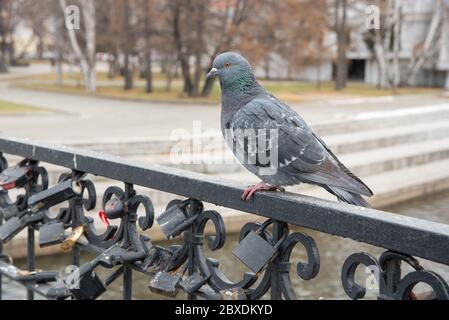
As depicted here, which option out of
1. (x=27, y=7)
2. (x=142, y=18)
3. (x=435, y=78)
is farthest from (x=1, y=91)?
(x=435, y=78)

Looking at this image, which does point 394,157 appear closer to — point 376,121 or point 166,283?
point 376,121

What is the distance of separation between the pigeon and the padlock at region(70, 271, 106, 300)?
2.26 ft

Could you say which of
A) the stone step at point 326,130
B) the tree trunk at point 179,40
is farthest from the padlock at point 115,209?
the tree trunk at point 179,40

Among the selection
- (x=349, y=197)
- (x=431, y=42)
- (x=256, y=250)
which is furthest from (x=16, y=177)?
(x=431, y=42)

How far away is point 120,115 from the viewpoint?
67.4 feet

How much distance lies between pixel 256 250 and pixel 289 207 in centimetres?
17

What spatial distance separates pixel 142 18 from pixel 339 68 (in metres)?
11.4

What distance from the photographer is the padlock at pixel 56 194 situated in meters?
2.46

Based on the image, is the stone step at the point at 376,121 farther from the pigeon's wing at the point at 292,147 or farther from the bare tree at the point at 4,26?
the bare tree at the point at 4,26

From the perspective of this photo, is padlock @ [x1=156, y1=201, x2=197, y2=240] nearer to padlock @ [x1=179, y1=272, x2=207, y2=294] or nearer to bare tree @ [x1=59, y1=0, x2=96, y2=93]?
padlock @ [x1=179, y1=272, x2=207, y2=294]

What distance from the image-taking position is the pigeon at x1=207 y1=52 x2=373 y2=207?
2172mm

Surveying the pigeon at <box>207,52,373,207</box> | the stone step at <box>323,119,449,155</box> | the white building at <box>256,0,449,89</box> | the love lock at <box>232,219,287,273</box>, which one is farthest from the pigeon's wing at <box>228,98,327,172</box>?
the white building at <box>256,0,449,89</box>

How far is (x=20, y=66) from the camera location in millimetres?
57000

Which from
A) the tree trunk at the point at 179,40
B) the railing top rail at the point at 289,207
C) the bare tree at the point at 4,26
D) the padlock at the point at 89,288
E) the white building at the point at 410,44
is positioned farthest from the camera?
the bare tree at the point at 4,26
